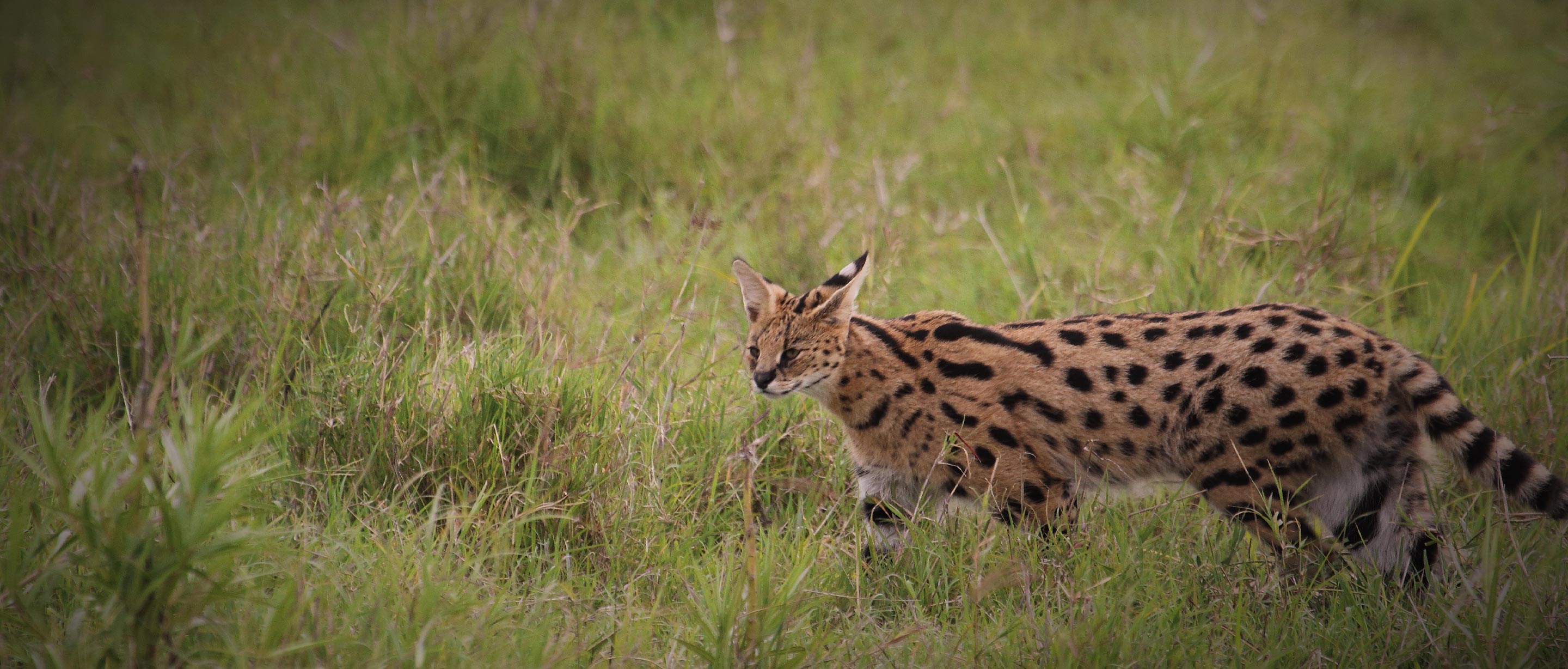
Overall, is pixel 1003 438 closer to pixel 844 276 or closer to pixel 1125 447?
pixel 1125 447

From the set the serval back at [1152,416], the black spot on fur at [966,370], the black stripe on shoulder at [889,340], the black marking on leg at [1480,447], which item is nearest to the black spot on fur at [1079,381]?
the serval back at [1152,416]

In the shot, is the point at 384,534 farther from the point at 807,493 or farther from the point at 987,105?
the point at 987,105

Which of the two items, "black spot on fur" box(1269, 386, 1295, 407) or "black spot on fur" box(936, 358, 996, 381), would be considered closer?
"black spot on fur" box(1269, 386, 1295, 407)

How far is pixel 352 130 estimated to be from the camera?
7137mm

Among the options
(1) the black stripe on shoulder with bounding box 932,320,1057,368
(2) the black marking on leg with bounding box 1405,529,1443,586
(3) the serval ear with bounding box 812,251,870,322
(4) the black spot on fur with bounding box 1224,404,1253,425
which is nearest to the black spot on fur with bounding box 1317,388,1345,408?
(4) the black spot on fur with bounding box 1224,404,1253,425

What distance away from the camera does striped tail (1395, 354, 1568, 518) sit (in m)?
4.03

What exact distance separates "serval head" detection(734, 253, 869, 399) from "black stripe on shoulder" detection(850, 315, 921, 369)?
11 cm

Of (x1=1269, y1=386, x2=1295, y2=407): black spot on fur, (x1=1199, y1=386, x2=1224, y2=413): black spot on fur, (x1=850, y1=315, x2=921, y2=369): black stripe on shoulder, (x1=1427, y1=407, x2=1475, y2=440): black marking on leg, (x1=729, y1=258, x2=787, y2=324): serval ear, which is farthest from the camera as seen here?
(x1=729, y1=258, x2=787, y2=324): serval ear

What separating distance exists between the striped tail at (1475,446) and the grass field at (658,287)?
0.17 metres

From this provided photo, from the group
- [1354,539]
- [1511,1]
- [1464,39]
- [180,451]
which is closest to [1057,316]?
[1354,539]

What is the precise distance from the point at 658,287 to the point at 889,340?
1498 mm

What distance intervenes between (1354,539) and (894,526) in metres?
1.77

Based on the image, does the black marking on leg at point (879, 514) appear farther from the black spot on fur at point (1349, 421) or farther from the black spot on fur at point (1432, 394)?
the black spot on fur at point (1432, 394)

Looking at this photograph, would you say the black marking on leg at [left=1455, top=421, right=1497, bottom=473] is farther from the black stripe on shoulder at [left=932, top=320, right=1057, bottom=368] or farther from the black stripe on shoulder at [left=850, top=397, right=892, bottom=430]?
the black stripe on shoulder at [left=850, top=397, right=892, bottom=430]
